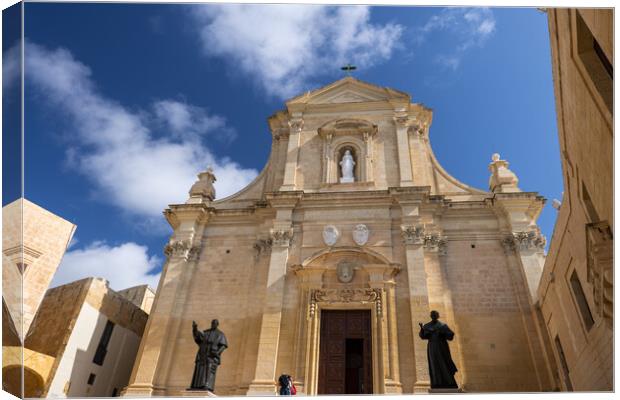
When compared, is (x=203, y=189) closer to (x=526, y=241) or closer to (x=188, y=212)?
(x=188, y=212)

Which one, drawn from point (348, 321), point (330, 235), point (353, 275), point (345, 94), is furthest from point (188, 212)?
point (345, 94)

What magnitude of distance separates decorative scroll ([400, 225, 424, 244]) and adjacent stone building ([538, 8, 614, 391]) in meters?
4.99

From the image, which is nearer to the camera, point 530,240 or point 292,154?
point 530,240

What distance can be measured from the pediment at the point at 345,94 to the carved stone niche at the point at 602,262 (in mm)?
13520

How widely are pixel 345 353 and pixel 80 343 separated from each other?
928cm

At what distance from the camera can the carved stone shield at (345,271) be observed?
48.1 ft

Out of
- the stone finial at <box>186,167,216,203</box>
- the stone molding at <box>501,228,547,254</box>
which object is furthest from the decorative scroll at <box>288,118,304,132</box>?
the stone molding at <box>501,228,547,254</box>

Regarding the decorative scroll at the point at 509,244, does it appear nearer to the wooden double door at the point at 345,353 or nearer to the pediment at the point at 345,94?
the wooden double door at the point at 345,353

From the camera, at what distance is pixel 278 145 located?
1958 cm

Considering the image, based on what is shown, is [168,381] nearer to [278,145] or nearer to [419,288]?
[419,288]

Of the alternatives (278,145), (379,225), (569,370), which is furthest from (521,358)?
(278,145)

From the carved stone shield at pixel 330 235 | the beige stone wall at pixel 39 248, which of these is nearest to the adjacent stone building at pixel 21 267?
the beige stone wall at pixel 39 248

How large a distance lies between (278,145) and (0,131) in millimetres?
13456

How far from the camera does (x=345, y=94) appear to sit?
1989 centimetres
